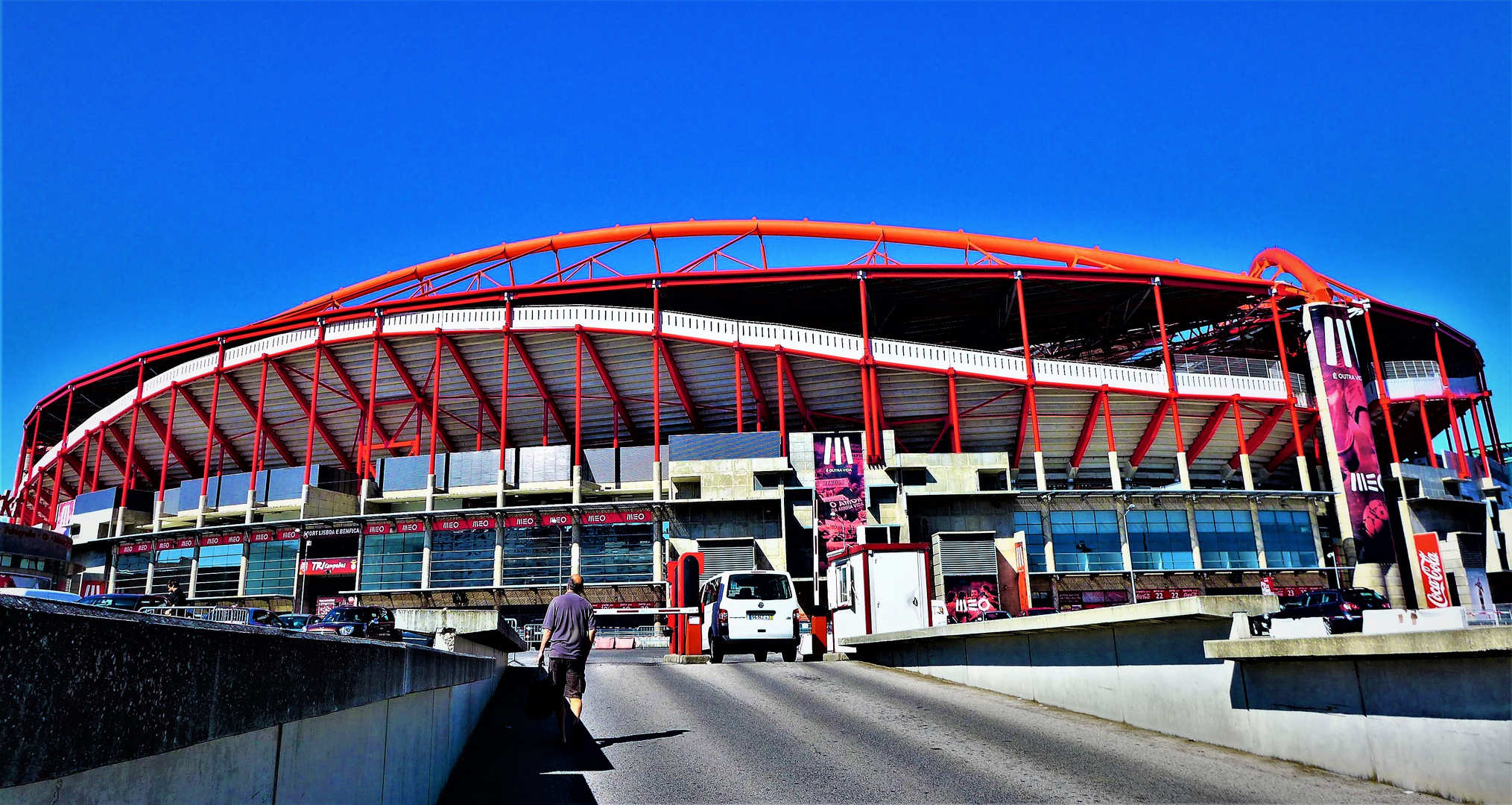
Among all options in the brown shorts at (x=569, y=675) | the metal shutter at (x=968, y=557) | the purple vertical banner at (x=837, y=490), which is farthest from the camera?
the purple vertical banner at (x=837, y=490)

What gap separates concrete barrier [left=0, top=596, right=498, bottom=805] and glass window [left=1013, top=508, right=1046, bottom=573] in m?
42.3

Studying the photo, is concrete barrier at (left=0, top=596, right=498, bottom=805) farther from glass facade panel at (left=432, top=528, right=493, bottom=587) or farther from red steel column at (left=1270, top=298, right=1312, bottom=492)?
red steel column at (left=1270, top=298, right=1312, bottom=492)

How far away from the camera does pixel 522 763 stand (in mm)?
9352

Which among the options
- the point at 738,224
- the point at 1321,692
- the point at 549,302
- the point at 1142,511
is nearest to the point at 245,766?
the point at 1321,692

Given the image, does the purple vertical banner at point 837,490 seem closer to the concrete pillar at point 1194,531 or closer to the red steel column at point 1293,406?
the concrete pillar at point 1194,531

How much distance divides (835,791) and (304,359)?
51441 mm

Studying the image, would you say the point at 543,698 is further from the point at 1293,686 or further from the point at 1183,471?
the point at 1183,471

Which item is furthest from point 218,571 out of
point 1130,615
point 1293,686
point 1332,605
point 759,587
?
point 1293,686

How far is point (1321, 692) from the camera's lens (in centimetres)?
816

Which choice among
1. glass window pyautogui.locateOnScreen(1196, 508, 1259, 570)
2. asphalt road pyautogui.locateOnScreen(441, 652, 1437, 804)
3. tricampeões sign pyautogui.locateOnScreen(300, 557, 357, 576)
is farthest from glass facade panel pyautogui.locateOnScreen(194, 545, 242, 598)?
glass window pyautogui.locateOnScreen(1196, 508, 1259, 570)

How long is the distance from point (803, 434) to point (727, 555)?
666cm

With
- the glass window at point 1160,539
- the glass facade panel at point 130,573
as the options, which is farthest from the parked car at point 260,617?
the glass window at point 1160,539

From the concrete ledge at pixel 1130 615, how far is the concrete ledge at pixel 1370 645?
333 mm

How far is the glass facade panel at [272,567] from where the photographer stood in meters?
48.5
